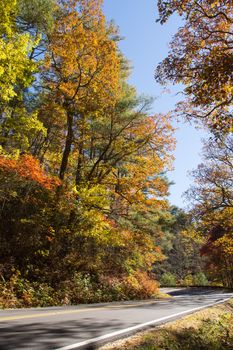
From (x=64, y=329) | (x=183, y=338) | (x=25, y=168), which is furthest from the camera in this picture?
(x=25, y=168)

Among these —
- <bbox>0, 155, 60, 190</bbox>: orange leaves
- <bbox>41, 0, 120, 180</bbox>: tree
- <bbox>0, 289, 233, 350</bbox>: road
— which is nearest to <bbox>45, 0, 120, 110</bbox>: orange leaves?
<bbox>41, 0, 120, 180</bbox>: tree

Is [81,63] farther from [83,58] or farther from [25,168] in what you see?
[25,168]

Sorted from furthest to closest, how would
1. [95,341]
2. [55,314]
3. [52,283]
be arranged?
[52,283]
[55,314]
[95,341]

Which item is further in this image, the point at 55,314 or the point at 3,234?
the point at 3,234

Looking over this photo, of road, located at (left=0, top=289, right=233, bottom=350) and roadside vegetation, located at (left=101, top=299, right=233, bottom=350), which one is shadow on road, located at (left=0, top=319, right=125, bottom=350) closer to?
road, located at (left=0, top=289, right=233, bottom=350)

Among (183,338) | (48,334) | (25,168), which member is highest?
(25,168)

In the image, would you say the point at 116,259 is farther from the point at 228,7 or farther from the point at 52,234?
the point at 228,7

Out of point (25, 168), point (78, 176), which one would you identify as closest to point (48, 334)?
point (25, 168)

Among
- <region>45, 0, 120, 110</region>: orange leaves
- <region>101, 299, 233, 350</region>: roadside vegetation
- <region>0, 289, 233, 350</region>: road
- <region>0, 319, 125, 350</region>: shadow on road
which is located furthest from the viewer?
<region>45, 0, 120, 110</region>: orange leaves

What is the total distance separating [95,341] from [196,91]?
5.95 m

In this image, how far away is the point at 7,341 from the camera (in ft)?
18.5

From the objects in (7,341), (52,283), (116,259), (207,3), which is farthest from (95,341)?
(116,259)

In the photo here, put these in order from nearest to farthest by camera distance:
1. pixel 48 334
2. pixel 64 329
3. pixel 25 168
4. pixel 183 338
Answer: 1. pixel 48 334
2. pixel 64 329
3. pixel 183 338
4. pixel 25 168

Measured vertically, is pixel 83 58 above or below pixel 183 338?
above
